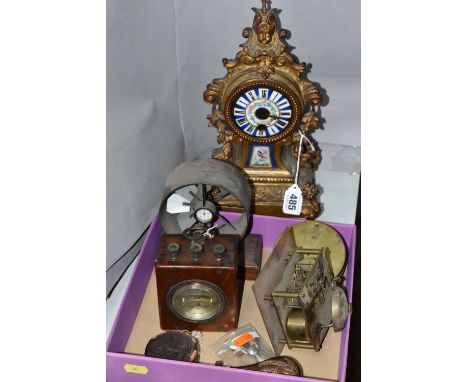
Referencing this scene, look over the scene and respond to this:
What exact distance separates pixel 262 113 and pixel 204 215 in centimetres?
44

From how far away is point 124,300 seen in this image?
2.39 m

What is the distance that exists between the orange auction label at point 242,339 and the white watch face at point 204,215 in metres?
0.41

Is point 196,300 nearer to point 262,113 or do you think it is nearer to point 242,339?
point 242,339

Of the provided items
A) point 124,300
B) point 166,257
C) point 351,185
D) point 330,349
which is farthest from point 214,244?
point 351,185

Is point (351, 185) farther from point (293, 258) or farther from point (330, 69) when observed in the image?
point (293, 258)

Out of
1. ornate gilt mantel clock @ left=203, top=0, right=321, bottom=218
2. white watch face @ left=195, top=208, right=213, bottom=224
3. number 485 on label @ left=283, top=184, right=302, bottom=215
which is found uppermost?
ornate gilt mantel clock @ left=203, top=0, right=321, bottom=218

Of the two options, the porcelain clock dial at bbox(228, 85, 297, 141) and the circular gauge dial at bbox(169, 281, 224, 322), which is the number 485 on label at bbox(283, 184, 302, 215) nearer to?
the porcelain clock dial at bbox(228, 85, 297, 141)

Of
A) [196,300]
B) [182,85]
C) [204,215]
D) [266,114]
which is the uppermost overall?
[182,85]

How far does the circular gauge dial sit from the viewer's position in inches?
92.6

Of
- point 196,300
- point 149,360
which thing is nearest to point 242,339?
point 196,300

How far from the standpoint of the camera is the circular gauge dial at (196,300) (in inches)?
92.6

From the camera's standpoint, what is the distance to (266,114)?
257cm

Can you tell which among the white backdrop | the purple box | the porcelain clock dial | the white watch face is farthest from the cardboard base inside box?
the porcelain clock dial

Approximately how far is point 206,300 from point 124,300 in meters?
0.28
